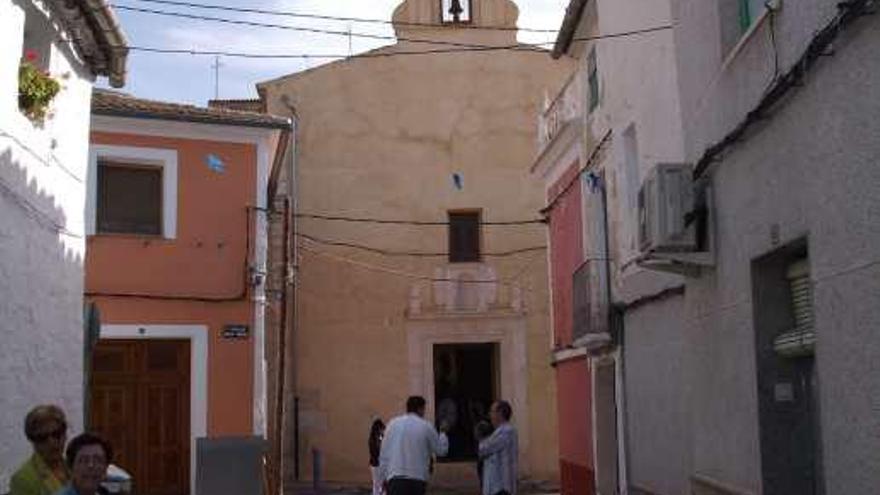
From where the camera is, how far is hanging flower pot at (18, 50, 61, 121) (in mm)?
9742

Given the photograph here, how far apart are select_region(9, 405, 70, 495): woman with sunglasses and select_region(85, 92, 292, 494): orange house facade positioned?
41.7ft

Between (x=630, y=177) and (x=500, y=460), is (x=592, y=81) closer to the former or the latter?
(x=630, y=177)

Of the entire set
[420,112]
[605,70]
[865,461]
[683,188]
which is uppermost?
[420,112]

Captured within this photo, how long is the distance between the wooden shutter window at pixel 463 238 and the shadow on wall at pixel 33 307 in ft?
50.6

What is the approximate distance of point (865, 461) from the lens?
5781 millimetres

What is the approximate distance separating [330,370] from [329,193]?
393cm

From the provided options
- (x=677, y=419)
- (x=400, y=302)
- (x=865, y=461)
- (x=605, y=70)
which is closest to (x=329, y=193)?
(x=400, y=302)

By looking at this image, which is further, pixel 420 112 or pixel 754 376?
pixel 420 112

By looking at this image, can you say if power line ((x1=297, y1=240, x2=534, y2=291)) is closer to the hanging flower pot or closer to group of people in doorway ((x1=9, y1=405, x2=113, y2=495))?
the hanging flower pot

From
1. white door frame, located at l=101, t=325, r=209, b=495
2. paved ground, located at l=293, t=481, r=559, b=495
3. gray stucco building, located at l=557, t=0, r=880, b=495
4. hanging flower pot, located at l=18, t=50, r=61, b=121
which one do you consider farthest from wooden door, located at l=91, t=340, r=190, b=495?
gray stucco building, located at l=557, t=0, r=880, b=495

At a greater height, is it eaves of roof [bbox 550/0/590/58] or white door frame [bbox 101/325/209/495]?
eaves of roof [bbox 550/0/590/58]

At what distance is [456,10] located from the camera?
27.3m

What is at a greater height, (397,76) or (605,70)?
(397,76)

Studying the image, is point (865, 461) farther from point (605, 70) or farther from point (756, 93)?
point (605, 70)
